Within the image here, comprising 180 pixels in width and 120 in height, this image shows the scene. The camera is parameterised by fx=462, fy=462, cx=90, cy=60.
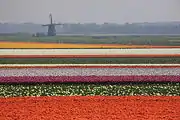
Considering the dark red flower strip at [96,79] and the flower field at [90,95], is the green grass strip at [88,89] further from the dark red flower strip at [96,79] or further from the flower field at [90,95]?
the dark red flower strip at [96,79]

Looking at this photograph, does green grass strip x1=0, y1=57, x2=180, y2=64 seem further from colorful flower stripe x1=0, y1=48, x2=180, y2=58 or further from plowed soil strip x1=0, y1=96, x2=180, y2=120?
plowed soil strip x1=0, y1=96, x2=180, y2=120

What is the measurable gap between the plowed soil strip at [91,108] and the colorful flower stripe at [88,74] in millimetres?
4634

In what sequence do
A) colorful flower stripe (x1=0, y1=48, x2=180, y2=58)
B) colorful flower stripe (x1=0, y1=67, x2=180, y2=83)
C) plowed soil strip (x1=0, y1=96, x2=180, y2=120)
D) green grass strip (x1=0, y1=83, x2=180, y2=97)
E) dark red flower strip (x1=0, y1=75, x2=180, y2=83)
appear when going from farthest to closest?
colorful flower stripe (x1=0, y1=48, x2=180, y2=58), colorful flower stripe (x1=0, y1=67, x2=180, y2=83), dark red flower strip (x1=0, y1=75, x2=180, y2=83), green grass strip (x1=0, y1=83, x2=180, y2=97), plowed soil strip (x1=0, y1=96, x2=180, y2=120)

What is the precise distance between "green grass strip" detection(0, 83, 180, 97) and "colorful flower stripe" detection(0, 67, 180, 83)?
1.68ft

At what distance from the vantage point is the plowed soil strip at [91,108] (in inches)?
468

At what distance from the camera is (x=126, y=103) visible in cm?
1398

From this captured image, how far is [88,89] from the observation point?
17703mm

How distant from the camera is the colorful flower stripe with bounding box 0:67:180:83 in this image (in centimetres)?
1977

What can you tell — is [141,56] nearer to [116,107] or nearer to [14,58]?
[14,58]

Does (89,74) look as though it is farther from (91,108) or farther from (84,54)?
(84,54)

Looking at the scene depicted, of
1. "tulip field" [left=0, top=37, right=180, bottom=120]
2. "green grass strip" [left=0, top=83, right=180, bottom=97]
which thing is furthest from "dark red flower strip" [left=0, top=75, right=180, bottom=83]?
"green grass strip" [left=0, top=83, right=180, bottom=97]

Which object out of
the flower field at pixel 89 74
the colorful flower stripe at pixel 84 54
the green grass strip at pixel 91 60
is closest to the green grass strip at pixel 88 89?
the flower field at pixel 89 74

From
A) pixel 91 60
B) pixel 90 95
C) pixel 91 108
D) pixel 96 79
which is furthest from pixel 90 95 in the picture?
pixel 91 60

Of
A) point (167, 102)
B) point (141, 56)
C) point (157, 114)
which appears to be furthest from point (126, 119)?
point (141, 56)
